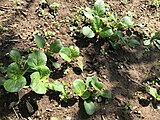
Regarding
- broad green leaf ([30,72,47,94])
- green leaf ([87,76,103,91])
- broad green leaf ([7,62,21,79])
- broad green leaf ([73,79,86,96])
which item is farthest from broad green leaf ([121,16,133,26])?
broad green leaf ([7,62,21,79])

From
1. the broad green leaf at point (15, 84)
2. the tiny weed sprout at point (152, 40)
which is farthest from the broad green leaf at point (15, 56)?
the tiny weed sprout at point (152, 40)

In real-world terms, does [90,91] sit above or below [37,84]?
below

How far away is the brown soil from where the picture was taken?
8.09ft

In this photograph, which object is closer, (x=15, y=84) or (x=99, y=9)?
(x=15, y=84)

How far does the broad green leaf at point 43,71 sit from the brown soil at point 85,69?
0.15m

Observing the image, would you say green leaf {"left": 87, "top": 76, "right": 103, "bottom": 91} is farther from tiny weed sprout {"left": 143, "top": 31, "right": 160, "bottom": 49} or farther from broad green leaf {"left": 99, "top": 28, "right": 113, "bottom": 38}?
tiny weed sprout {"left": 143, "top": 31, "right": 160, "bottom": 49}

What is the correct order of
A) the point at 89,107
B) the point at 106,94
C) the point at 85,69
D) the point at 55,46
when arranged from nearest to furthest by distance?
the point at 89,107 < the point at 106,94 < the point at 55,46 < the point at 85,69

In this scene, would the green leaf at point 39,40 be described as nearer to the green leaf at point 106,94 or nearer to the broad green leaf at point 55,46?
the broad green leaf at point 55,46

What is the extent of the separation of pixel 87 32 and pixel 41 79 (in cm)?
77

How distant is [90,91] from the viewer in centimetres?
→ 265

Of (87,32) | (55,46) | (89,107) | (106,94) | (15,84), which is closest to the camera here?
(15,84)

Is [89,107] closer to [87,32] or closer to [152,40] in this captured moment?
[87,32]

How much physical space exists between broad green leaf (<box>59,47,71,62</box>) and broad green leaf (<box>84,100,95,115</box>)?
440 mm

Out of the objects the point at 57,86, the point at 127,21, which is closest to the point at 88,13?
the point at 127,21
